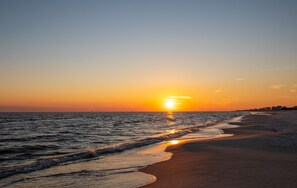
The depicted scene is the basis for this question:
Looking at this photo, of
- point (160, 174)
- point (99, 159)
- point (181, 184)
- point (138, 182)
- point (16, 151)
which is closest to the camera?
point (181, 184)

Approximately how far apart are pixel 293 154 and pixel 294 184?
644cm

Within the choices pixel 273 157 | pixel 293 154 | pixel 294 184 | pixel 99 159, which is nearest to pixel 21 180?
pixel 99 159

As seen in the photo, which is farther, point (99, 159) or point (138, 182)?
point (99, 159)

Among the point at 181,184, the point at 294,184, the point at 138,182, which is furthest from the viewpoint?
the point at 138,182

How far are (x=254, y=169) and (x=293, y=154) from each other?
4.68 metres

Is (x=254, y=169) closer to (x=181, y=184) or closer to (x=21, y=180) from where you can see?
(x=181, y=184)

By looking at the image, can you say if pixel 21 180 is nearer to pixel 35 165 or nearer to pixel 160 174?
pixel 35 165

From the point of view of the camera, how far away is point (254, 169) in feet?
34.1

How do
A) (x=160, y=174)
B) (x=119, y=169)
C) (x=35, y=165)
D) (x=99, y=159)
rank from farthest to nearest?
(x=99, y=159) → (x=35, y=165) → (x=119, y=169) → (x=160, y=174)

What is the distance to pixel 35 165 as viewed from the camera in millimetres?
13695

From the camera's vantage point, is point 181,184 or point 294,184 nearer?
point 294,184

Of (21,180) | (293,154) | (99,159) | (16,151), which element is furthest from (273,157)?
(16,151)

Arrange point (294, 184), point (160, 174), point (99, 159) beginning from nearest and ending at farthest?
point (294, 184)
point (160, 174)
point (99, 159)

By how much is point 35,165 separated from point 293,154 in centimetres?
1263
